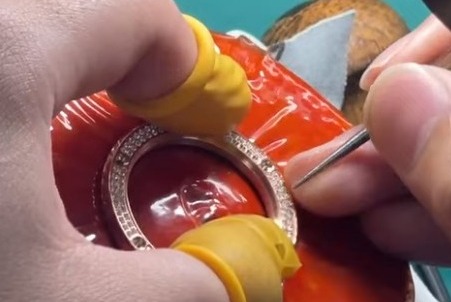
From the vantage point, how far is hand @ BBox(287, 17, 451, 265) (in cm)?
37

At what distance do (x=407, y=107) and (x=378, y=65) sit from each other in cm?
18

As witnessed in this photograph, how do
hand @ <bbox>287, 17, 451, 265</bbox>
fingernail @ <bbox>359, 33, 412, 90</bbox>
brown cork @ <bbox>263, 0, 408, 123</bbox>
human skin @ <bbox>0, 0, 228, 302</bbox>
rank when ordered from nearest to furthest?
1. human skin @ <bbox>0, 0, 228, 302</bbox>
2. hand @ <bbox>287, 17, 451, 265</bbox>
3. fingernail @ <bbox>359, 33, 412, 90</bbox>
4. brown cork @ <bbox>263, 0, 408, 123</bbox>

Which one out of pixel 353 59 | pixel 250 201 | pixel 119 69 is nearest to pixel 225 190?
pixel 250 201

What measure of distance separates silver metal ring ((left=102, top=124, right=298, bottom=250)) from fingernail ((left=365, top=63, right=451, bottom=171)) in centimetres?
8

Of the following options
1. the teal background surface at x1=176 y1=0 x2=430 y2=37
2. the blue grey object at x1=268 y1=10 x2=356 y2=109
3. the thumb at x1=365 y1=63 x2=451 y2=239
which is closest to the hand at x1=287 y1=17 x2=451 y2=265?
the thumb at x1=365 y1=63 x2=451 y2=239

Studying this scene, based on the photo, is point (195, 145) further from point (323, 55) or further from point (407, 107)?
point (323, 55)

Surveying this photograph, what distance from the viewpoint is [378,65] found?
0.55m

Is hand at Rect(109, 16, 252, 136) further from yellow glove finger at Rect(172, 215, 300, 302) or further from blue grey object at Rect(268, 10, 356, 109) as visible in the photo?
blue grey object at Rect(268, 10, 356, 109)

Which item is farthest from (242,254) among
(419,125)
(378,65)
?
(378,65)

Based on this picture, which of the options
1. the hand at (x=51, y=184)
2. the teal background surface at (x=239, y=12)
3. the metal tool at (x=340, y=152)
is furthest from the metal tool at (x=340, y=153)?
the teal background surface at (x=239, y=12)

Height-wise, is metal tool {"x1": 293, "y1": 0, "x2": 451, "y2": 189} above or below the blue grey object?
above

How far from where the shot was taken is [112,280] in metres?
0.28

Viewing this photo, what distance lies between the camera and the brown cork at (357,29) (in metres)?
0.68

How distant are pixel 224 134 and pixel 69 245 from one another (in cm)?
19
